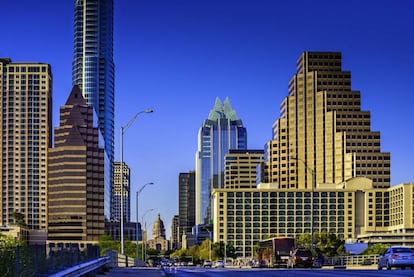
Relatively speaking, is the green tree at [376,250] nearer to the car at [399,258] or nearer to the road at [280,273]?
the car at [399,258]

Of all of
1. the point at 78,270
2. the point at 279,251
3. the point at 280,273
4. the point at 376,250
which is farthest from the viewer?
the point at 376,250

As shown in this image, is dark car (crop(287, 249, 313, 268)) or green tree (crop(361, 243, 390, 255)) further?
green tree (crop(361, 243, 390, 255))

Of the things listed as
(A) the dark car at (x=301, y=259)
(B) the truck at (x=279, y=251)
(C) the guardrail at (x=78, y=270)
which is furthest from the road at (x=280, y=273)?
(B) the truck at (x=279, y=251)

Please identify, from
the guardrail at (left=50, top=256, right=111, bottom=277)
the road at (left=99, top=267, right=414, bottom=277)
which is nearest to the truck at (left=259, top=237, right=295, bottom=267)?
the road at (left=99, top=267, right=414, bottom=277)

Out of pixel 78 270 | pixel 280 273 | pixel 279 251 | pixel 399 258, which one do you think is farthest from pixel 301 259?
pixel 78 270

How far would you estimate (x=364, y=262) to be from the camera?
7469 cm

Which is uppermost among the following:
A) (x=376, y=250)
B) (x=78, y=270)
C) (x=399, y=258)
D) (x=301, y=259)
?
(x=78, y=270)

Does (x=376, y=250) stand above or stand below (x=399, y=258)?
below

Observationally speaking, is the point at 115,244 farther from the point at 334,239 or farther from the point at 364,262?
the point at 364,262

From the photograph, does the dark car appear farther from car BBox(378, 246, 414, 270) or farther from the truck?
car BBox(378, 246, 414, 270)

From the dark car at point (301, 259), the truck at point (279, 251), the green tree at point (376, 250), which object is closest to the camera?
the dark car at point (301, 259)

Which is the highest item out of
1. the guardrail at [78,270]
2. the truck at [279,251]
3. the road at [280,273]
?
the guardrail at [78,270]

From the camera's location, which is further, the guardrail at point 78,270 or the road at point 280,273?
the road at point 280,273

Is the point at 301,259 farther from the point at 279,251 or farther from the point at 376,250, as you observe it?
the point at 376,250
